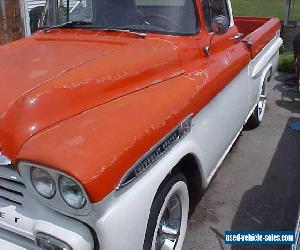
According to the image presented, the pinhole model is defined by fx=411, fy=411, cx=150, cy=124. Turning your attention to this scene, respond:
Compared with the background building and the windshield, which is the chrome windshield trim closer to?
the windshield

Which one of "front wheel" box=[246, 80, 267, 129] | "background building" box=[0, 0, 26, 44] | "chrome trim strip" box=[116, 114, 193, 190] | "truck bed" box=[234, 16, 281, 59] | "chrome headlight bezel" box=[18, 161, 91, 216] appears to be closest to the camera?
"chrome headlight bezel" box=[18, 161, 91, 216]

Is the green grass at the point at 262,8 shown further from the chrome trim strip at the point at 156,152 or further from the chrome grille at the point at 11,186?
the chrome grille at the point at 11,186

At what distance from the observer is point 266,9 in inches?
669

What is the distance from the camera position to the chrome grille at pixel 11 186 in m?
2.04

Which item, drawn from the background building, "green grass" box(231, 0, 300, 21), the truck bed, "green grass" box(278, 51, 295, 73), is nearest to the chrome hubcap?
the truck bed

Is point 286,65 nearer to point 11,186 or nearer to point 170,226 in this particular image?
point 170,226

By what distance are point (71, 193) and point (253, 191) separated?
2286 mm

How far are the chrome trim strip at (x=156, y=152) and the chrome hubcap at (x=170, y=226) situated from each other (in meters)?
0.45

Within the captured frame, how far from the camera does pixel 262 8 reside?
1739 cm

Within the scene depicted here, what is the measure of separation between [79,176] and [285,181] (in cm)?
268

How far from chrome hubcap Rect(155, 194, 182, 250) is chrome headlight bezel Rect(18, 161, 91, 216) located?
0.83 m

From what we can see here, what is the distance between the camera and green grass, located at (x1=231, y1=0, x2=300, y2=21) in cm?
1539

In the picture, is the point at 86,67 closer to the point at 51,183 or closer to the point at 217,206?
the point at 51,183

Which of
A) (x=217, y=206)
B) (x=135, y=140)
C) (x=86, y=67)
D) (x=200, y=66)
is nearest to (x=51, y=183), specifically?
(x=135, y=140)
